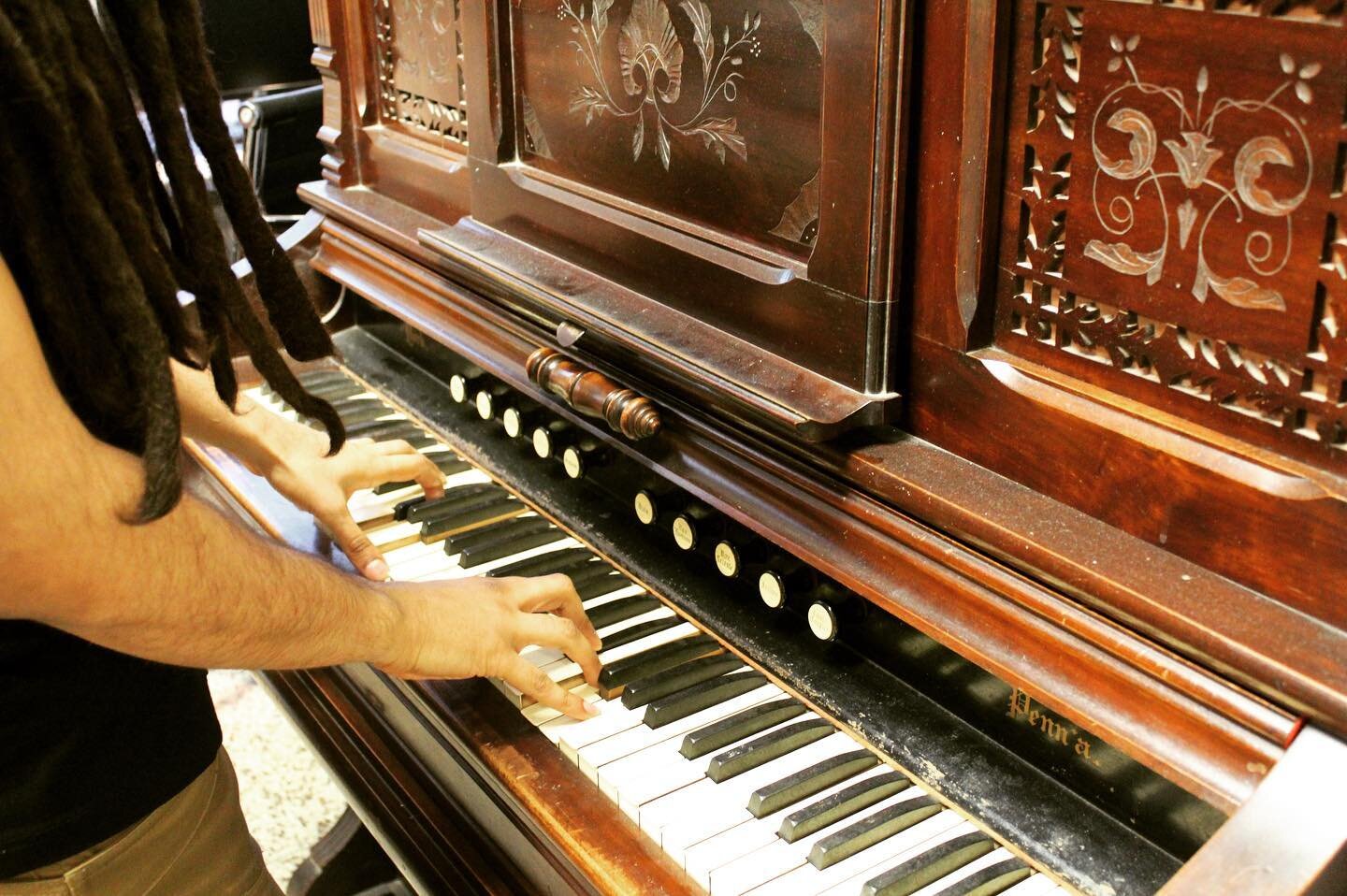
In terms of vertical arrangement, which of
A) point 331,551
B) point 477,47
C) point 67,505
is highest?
point 477,47

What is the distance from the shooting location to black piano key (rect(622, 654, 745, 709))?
1.68 m

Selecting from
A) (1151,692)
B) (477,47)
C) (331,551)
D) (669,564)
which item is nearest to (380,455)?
(331,551)

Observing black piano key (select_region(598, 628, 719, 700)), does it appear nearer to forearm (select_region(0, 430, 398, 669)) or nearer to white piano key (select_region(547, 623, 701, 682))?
white piano key (select_region(547, 623, 701, 682))

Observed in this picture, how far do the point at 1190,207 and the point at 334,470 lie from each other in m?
1.39

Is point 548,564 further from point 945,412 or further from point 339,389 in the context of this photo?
point 339,389

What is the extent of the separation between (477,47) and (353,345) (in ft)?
2.83

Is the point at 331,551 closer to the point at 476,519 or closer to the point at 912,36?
the point at 476,519

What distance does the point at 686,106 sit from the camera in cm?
182

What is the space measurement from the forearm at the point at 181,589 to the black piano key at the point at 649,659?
0.97ft

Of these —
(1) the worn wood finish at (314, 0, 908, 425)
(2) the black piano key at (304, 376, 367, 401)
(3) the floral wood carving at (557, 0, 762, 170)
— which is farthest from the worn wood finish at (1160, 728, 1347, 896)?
(2) the black piano key at (304, 376, 367, 401)

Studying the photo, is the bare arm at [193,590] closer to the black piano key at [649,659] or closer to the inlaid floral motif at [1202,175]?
the black piano key at [649,659]

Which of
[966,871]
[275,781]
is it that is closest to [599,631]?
[966,871]

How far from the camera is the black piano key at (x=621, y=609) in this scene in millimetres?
1850

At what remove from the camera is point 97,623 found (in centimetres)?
125
